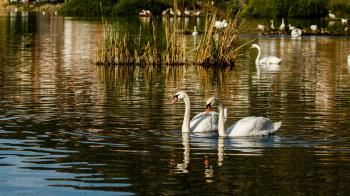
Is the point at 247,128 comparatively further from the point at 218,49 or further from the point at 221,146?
the point at 218,49

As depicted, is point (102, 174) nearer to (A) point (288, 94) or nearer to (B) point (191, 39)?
(A) point (288, 94)

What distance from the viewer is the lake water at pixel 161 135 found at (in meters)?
16.2

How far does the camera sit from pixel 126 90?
33219 millimetres

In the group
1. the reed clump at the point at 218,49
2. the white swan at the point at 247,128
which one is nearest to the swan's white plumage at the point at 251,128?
the white swan at the point at 247,128


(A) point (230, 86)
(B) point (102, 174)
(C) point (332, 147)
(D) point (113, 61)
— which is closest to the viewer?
(B) point (102, 174)

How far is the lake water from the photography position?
53.3ft

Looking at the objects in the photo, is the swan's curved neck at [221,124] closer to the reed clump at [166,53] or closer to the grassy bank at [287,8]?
the reed clump at [166,53]

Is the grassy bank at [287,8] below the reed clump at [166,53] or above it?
above

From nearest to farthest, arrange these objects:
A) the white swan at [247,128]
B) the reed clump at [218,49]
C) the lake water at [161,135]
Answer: the lake water at [161,135] → the white swan at [247,128] → the reed clump at [218,49]

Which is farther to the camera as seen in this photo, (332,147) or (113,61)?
(113,61)

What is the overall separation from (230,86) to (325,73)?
8.20 m

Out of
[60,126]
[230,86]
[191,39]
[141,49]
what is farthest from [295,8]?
[60,126]

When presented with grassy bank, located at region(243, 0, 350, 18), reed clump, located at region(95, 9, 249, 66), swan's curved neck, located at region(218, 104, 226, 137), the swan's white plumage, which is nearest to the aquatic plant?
reed clump, located at region(95, 9, 249, 66)

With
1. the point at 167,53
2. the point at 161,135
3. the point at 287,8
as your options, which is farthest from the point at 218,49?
the point at 287,8
